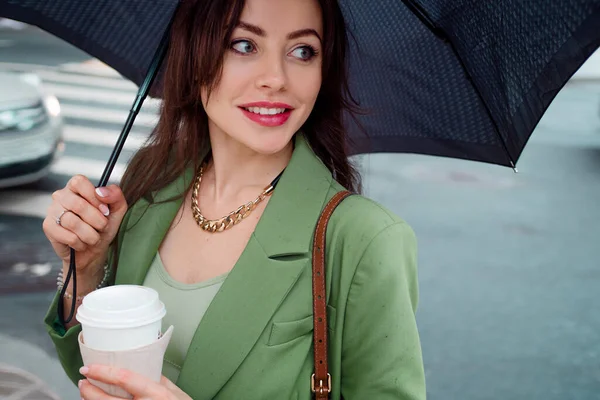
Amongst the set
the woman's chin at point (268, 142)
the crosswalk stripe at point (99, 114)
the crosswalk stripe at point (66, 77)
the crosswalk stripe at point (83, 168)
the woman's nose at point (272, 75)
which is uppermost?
the woman's nose at point (272, 75)

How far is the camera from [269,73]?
6.52 feet

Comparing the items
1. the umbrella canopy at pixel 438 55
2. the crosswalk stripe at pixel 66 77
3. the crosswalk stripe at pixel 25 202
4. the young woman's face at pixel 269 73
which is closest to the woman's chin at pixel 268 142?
the young woman's face at pixel 269 73

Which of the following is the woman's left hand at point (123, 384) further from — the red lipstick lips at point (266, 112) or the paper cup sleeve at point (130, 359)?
the red lipstick lips at point (266, 112)

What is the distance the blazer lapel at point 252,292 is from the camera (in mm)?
1898

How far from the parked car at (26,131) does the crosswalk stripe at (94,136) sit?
90.6 inches

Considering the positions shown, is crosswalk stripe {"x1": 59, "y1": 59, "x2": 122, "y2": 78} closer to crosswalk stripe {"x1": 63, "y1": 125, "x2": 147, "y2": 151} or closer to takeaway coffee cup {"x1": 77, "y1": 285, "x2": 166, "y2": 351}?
crosswalk stripe {"x1": 63, "y1": 125, "x2": 147, "y2": 151}

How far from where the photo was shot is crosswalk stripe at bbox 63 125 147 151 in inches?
407

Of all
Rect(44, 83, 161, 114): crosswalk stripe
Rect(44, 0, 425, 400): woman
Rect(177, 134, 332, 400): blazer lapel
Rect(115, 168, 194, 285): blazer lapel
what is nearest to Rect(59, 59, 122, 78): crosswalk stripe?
Rect(44, 83, 161, 114): crosswalk stripe

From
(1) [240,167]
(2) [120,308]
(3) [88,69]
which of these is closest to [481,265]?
(1) [240,167]

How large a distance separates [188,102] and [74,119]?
32.9 ft

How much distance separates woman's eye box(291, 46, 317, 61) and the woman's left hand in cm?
91

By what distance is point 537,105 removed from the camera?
74.7 inches

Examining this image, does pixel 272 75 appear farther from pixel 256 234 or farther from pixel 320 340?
pixel 320 340

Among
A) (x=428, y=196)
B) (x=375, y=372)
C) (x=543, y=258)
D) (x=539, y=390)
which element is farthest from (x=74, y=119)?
(x=375, y=372)
